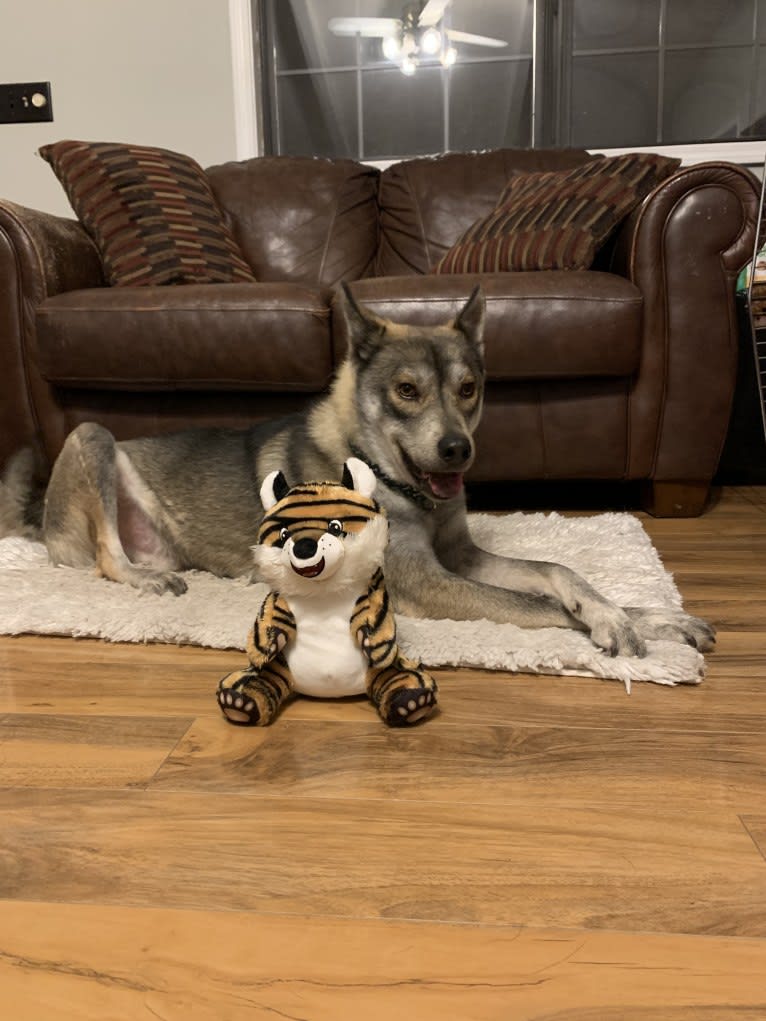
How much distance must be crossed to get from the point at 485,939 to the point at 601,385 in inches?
79.8

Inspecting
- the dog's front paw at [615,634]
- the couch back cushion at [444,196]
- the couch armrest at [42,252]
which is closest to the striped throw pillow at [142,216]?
the couch armrest at [42,252]

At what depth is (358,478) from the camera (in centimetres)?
139

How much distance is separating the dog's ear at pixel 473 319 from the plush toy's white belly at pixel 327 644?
851 millimetres

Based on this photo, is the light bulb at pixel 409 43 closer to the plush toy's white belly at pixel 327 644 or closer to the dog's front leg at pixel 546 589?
→ the dog's front leg at pixel 546 589

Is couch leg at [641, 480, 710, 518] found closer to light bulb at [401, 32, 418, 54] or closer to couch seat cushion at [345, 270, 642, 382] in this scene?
couch seat cushion at [345, 270, 642, 382]

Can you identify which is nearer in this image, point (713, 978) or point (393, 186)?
point (713, 978)

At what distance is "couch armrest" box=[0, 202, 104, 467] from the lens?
2.62 metres

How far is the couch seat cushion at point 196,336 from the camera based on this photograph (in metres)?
2.51

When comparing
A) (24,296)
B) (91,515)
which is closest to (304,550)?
(91,515)

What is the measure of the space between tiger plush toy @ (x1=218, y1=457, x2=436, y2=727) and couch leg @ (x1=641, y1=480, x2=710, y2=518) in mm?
1561

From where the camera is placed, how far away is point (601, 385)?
2.56 m

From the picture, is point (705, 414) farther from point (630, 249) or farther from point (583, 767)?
point (583, 767)

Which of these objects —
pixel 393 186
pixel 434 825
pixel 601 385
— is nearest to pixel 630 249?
pixel 601 385

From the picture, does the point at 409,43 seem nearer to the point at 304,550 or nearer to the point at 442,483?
the point at 442,483
